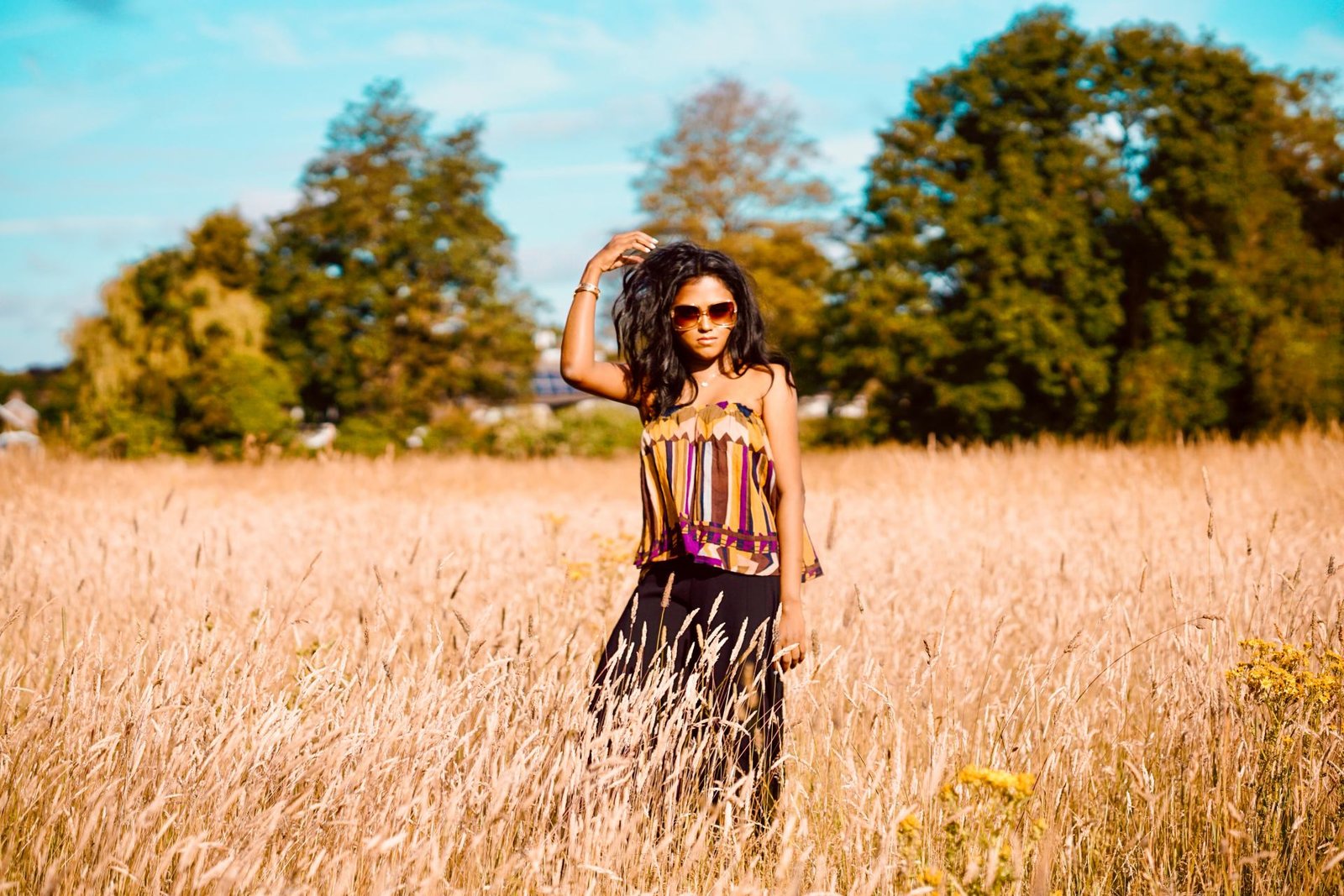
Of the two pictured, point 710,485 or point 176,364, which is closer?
point 710,485

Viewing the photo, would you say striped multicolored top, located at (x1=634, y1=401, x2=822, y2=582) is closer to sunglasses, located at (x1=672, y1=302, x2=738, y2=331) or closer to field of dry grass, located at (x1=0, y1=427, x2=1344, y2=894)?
sunglasses, located at (x1=672, y1=302, x2=738, y2=331)

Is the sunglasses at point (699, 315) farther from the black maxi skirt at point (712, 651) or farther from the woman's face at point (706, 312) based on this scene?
the black maxi skirt at point (712, 651)

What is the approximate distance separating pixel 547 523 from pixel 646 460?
17.8 feet

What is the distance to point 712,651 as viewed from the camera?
112 inches

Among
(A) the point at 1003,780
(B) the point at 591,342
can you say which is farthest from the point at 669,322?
(A) the point at 1003,780

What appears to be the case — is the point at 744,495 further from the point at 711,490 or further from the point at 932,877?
the point at 932,877

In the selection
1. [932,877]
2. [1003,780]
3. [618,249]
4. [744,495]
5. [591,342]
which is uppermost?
[618,249]

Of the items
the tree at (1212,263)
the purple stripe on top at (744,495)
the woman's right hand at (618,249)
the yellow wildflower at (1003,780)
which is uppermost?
the tree at (1212,263)

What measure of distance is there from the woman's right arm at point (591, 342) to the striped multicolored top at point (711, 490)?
0.19m

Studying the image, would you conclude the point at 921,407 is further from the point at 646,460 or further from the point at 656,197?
the point at 646,460

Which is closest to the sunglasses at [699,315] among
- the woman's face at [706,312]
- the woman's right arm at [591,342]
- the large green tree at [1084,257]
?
the woman's face at [706,312]

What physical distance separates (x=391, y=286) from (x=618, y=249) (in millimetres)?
30978

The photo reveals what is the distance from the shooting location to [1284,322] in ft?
80.9

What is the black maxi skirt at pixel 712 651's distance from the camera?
2912mm
